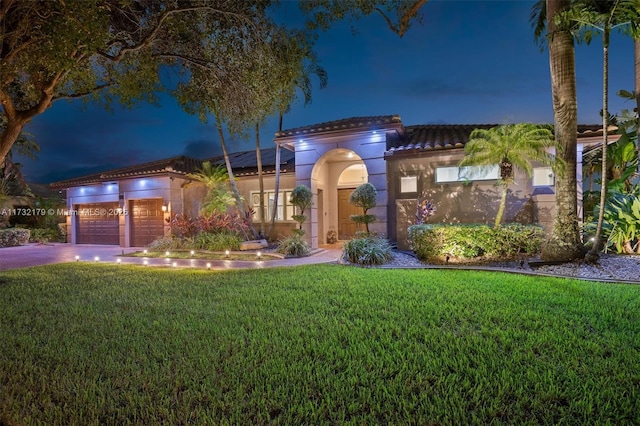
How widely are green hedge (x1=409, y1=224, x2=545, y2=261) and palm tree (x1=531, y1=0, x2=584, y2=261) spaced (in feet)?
2.06

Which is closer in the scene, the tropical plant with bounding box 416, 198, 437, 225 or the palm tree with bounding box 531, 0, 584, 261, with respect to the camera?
the palm tree with bounding box 531, 0, 584, 261

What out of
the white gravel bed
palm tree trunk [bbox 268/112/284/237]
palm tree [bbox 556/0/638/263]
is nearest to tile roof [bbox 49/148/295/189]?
palm tree trunk [bbox 268/112/284/237]

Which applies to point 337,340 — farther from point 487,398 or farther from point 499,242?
point 499,242

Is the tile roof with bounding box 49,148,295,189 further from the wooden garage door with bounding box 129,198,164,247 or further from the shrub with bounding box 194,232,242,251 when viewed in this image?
the shrub with bounding box 194,232,242,251

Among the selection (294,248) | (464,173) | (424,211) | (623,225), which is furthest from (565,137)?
(294,248)

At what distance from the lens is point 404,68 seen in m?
19.6

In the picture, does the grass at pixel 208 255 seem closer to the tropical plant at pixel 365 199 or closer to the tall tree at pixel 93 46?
the tropical plant at pixel 365 199

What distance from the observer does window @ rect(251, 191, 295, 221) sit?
52.9ft

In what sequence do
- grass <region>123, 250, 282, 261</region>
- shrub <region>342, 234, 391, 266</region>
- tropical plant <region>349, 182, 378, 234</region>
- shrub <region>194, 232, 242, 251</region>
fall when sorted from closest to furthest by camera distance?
shrub <region>342, 234, 391, 266</region> → tropical plant <region>349, 182, 378, 234</region> → grass <region>123, 250, 282, 261</region> → shrub <region>194, 232, 242, 251</region>

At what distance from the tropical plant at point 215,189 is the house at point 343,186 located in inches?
34.9

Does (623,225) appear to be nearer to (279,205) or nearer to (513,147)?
(513,147)

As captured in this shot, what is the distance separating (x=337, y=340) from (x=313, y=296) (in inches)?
82.7

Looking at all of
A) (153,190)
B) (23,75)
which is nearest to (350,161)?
(153,190)

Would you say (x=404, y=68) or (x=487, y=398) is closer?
(x=487, y=398)
